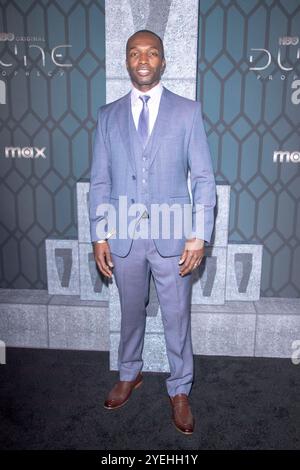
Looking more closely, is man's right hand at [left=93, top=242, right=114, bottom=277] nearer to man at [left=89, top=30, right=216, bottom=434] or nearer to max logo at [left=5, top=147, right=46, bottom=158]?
man at [left=89, top=30, right=216, bottom=434]

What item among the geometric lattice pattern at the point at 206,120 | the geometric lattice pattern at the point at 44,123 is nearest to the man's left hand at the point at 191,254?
the geometric lattice pattern at the point at 206,120

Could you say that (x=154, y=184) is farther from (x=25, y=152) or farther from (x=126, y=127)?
(x=25, y=152)

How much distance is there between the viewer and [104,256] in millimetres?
2615

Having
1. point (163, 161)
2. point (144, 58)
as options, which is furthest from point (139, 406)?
point (144, 58)

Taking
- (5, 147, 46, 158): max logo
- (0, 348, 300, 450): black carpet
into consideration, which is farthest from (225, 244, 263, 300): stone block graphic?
(5, 147, 46, 158): max logo

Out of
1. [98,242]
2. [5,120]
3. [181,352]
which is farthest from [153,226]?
[5,120]

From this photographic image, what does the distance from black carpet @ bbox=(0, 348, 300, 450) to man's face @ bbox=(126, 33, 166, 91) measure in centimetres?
180

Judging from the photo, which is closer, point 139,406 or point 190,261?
point 190,261

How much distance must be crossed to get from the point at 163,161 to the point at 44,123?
134 centimetres

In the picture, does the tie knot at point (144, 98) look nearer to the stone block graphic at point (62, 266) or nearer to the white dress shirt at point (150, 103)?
the white dress shirt at point (150, 103)
